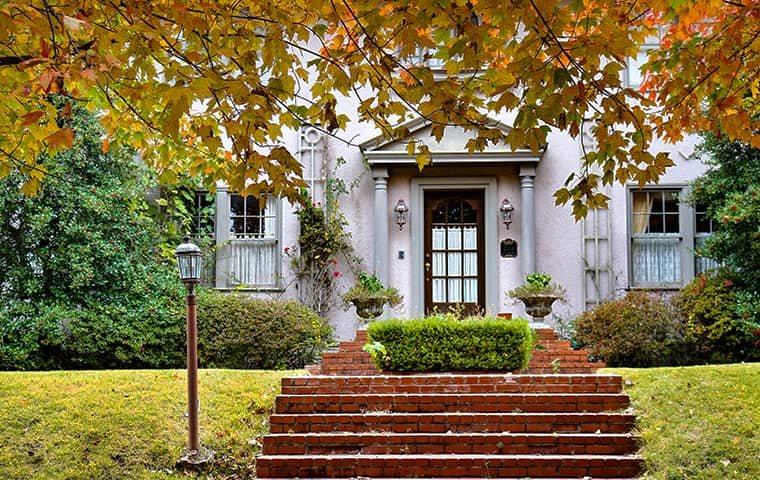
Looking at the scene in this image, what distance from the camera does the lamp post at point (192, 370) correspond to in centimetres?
818

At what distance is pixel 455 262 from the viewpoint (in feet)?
47.9

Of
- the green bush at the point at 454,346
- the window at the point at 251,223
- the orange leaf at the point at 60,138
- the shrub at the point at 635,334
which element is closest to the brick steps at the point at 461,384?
the green bush at the point at 454,346

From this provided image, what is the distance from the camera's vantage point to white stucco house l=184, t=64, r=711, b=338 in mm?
14242

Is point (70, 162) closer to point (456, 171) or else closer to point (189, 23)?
point (456, 171)

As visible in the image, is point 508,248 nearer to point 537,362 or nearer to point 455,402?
point 537,362

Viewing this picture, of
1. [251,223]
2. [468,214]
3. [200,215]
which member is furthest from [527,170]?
[200,215]

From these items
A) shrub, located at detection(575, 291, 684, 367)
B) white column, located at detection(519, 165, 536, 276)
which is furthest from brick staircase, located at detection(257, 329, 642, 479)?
white column, located at detection(519, 165, 536, 276)

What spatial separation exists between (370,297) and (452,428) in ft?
14.3

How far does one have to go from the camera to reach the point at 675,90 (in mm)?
6055

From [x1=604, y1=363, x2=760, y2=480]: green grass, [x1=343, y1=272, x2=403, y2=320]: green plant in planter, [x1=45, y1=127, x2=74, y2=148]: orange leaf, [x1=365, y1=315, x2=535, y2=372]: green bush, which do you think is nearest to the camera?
[x1=45, y1=127, x2=74, y2=148]: orange leaf

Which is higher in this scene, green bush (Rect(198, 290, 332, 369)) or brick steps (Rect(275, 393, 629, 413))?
green bush (Rect(198, 290, 332, 369))

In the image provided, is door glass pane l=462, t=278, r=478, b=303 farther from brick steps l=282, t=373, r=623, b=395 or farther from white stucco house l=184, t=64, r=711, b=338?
brick steps l=282, t=373, r=623, b=395

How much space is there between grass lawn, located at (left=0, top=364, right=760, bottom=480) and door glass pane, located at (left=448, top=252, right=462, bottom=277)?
15.7 ft

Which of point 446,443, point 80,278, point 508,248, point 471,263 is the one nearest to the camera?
point 446,443
